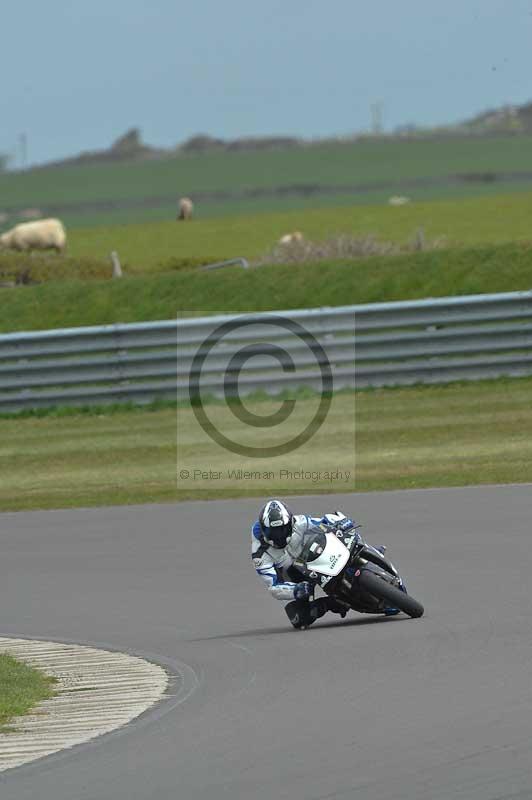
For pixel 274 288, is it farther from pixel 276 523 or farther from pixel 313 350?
pixel 276 523

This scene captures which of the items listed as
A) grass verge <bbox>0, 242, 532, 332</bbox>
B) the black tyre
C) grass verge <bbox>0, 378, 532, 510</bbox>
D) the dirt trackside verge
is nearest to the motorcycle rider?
the black tyre

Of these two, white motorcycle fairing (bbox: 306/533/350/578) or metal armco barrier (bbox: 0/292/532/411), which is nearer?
white motorcycle fairing (bbox: 306/533/350/578)

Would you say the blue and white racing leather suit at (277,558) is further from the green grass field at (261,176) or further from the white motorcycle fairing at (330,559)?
the green grass field at (261,176)

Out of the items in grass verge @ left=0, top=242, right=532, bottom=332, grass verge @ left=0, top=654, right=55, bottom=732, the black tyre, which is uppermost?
grass verge @ left=0, top=242, right=532, bottom=332

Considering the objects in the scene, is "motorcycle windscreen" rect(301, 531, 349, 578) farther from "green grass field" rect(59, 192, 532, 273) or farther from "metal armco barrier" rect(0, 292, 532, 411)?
"green grass field" rect(59, 192, 532, 273)

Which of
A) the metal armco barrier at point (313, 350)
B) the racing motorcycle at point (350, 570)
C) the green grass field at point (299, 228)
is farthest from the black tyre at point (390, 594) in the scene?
the green grass field at point (299, 228)

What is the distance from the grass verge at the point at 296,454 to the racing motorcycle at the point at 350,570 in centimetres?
623

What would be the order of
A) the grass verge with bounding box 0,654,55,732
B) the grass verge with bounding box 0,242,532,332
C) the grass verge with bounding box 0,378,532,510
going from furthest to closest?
the grass verge with bounding box 0,242,532,332 → the grass verge with bounding box 0,378,532,510 → the grass verge with bounding box 0,654,55,732

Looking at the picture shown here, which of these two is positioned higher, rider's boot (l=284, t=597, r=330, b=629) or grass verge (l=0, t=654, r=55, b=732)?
rider's boot (l=284, t=597, r=330, b=629)

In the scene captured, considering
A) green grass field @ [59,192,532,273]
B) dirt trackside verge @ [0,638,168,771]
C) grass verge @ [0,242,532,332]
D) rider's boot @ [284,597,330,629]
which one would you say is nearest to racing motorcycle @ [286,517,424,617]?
rider's boot @ [284,597,330,629]

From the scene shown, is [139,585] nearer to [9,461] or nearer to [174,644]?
[174,644]

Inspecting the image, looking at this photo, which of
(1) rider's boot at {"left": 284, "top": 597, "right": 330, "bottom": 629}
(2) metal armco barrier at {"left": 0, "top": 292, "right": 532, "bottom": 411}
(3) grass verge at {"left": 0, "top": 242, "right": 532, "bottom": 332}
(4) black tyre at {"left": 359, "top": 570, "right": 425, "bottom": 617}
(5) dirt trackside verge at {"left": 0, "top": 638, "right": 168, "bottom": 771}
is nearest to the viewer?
(5) dirt trackside verge at {"left": 0, "top": 638, "right": 168, "bottom": 771}

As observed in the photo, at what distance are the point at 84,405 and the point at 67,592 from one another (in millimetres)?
11741

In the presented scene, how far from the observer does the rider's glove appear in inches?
452
